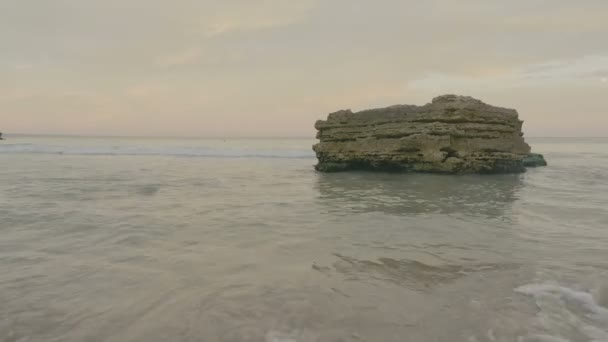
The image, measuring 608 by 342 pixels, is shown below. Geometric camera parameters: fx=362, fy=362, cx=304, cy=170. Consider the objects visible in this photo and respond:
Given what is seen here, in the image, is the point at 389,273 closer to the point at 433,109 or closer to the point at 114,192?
the point at 114,192

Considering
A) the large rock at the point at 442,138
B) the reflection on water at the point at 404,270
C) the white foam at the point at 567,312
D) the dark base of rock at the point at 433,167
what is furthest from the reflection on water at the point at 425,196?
the white foam at the point at 567,312

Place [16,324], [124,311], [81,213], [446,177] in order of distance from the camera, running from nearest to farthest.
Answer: [16,324] → [124,311] → [81,213] → [446,177]

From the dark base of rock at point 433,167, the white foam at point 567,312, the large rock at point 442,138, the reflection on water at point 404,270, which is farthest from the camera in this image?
the dark base of rock at point 433,167

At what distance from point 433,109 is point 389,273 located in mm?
13055

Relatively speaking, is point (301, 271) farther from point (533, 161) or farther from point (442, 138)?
point (533, 161)

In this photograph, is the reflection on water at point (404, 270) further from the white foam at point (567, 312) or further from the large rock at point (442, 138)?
the large rock at point (442, 138)

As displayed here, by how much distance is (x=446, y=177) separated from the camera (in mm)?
14562

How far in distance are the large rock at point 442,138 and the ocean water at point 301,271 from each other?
719 centimetres

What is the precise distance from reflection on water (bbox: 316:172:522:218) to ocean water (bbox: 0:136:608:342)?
0.14m

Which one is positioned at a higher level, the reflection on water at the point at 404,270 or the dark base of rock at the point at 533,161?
the dark base of rock at the point at 533,161

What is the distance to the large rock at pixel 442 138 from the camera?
1542 cm

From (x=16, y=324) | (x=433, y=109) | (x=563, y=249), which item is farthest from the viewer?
(x=433, y=109)

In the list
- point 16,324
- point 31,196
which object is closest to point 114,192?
point 31,196

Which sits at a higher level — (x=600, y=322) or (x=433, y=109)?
(x=433, y=109)
